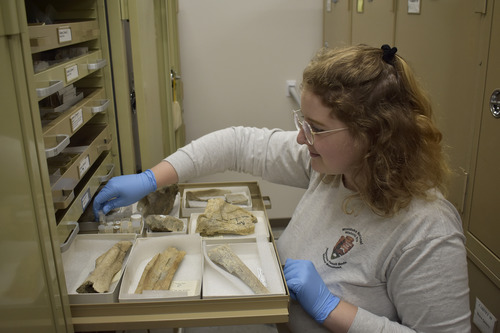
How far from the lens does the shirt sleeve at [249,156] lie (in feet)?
4.98

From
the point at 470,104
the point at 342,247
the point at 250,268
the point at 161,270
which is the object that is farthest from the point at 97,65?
the point at 470,104

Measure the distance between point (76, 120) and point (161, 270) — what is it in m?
0.45

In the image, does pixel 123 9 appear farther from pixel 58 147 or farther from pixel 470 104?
pixel 470 104

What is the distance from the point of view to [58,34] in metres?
1.09

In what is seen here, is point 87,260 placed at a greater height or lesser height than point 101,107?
Result: lesser

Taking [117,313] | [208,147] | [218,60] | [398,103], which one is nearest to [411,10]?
[398,103]

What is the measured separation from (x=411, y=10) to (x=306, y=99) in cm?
88

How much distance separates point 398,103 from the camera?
3.64ft

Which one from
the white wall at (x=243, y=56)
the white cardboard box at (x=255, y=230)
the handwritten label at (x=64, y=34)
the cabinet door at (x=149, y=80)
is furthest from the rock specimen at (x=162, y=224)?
the white wall at (x=243, y=56)

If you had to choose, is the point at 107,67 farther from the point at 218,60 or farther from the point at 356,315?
the point at 218,60

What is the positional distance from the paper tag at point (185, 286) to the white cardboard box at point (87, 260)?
0.13 metres

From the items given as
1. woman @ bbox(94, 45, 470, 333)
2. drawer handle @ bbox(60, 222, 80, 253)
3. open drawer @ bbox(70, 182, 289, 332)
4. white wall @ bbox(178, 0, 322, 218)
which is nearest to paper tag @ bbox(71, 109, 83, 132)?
drawer handle @ bbox(60, 222, 80, 253)

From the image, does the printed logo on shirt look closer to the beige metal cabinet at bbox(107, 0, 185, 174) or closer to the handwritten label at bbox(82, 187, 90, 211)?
the handwritten label at bbox(82, 187, 90, 211)

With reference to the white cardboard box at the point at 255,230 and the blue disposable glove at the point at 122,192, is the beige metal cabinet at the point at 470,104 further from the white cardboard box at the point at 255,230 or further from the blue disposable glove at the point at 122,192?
the blue disposable glove at the point at 122,192
